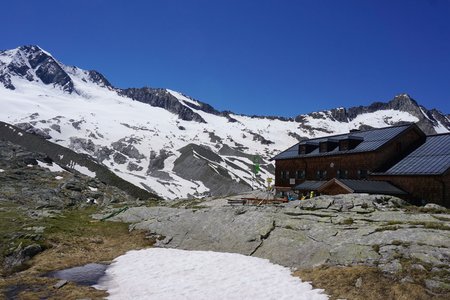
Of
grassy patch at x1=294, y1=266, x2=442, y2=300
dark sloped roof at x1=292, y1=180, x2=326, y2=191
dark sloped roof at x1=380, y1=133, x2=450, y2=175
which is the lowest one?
grassy patch at x1=294, y1=266, x2=442, y2=300

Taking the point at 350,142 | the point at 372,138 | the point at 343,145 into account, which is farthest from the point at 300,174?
the point at 372,138

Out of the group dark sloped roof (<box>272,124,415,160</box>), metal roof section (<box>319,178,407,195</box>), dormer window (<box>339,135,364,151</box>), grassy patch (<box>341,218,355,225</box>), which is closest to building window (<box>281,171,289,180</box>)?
dark sloped roof (<box>272,124,415,160</box>)

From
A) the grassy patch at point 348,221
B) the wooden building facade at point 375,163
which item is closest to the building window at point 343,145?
the wooden building facade at point 375,163

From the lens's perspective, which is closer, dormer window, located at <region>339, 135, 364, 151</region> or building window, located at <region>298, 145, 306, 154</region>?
dormer window, located at <region>339, 135, 364, 151</region>

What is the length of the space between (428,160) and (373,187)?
22.9 ft

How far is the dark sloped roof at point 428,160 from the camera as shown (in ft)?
133

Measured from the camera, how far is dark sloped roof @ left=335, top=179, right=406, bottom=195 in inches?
1640

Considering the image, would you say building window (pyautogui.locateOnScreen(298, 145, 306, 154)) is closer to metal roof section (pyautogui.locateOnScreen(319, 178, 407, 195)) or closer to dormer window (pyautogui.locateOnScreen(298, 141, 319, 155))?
dormer window (pyautogui.locateOnScreen(298, 141, 319, 155))

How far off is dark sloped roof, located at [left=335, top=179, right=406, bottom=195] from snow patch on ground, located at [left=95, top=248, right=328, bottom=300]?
21093 millimetres

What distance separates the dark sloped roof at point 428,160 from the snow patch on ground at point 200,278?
2572 cm

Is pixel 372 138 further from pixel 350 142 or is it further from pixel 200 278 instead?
pixel 200 278

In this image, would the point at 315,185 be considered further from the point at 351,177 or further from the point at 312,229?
the point at 312,229

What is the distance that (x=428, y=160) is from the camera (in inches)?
1697

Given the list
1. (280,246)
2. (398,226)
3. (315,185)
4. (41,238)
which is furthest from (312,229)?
(315,185)
